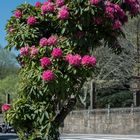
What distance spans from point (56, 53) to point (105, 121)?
115 feet

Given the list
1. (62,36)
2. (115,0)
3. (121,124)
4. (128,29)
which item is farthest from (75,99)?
(128,29)

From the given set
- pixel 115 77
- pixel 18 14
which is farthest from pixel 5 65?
pixel 18 14

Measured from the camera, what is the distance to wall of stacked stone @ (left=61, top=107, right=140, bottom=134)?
1524 inches

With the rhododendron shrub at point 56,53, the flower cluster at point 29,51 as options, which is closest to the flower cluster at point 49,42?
the rhododendron shrub at point 56,53

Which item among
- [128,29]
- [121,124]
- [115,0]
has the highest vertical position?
[128,29]

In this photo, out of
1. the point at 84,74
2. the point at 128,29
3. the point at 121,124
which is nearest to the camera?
the point at 84,74

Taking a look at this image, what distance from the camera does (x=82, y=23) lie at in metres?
7.52

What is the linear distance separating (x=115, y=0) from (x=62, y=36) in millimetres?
972

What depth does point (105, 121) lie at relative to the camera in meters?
41.9

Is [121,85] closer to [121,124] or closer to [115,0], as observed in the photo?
[121,124]

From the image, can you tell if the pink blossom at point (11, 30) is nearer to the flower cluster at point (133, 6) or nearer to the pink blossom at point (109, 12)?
the pink blossom at point (109, 12)

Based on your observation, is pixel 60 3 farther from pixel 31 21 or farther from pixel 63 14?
pixel 31 21

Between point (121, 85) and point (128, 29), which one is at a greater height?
point (128, 29)

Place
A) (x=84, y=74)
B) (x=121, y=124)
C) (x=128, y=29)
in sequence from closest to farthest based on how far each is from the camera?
(x=84, y=74) → (x=121, y=124) → (x=128, y=29)
